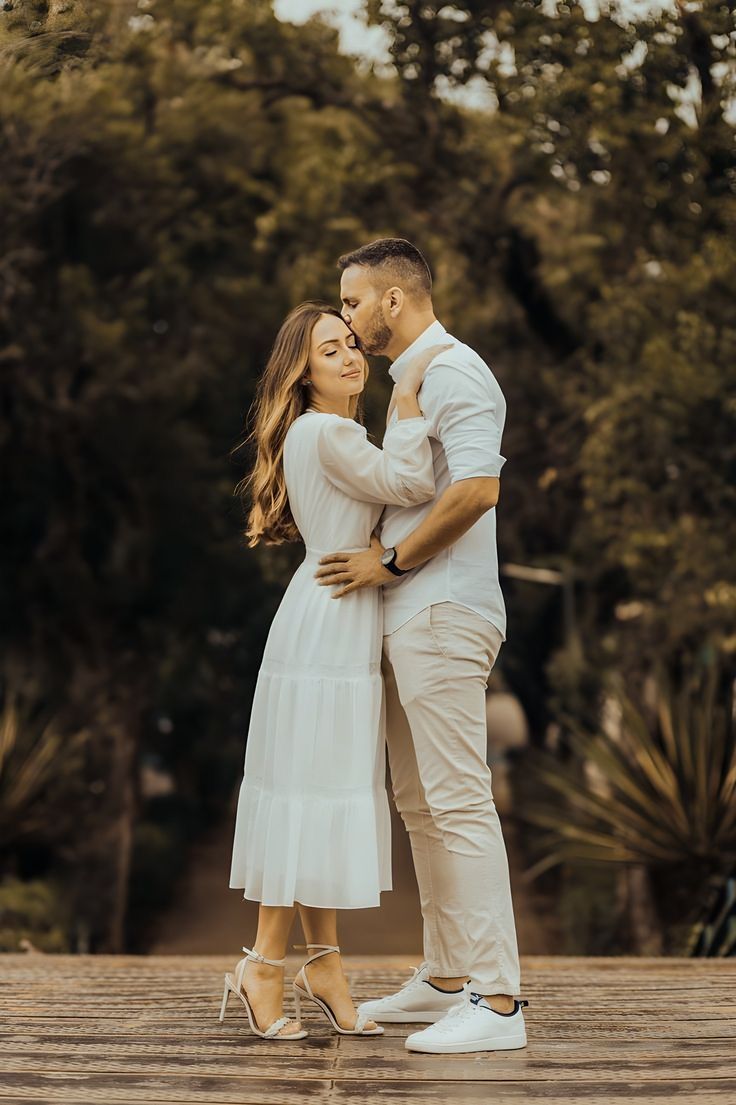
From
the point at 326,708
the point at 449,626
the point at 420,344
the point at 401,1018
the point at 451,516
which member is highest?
the point at 420,344

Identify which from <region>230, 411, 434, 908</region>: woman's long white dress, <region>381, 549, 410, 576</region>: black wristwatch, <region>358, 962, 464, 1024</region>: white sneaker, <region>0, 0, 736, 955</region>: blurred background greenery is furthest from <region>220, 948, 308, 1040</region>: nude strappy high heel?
<region>0, 0, 736, 955</region>: blurred background greenery

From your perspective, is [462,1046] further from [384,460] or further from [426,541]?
[384,460]

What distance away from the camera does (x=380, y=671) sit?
388cm

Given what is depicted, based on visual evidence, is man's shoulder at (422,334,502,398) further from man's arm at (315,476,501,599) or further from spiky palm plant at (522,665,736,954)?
spiky palm plant at (522,665,736,954)

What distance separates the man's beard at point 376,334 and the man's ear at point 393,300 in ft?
0.09

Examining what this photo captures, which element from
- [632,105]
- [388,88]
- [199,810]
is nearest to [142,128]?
[388,88]

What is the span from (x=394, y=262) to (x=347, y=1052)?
2.05 m

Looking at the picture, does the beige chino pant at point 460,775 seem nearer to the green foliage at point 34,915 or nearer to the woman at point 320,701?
the woman at point 320,701

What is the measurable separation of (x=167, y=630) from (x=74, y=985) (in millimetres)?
10932

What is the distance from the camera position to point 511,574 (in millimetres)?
14547

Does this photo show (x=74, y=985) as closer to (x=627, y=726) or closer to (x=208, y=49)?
(x=627, y=726)

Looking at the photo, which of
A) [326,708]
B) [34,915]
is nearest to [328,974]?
[326,708]

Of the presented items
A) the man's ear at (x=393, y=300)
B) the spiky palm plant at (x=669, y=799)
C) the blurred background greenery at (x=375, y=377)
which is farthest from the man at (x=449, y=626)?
the spiky palm plant at (x=669, y=799)

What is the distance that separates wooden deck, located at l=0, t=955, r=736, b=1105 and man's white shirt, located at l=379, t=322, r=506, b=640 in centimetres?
110
